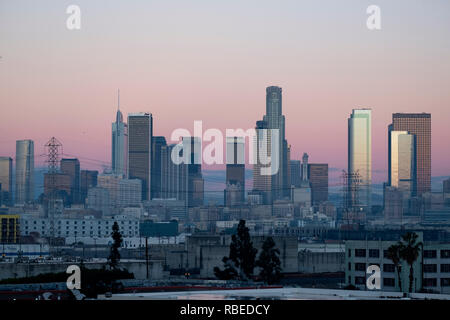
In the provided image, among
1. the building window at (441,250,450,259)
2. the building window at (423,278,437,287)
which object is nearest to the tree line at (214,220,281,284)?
the building window at (423,278,437,287)

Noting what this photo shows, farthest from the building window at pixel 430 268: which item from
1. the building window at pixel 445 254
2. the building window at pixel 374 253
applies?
the building window at pixel 374 253

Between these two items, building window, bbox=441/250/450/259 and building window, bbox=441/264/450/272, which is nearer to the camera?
building window, bbox=441/250/450/259

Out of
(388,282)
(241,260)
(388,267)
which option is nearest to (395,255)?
A: (388,282)

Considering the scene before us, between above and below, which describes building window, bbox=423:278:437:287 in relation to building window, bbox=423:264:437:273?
below

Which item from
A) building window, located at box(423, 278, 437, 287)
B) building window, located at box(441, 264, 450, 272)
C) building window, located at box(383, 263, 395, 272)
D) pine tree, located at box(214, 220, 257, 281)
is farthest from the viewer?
pine tree, located at box(214, 220, 257, 281)

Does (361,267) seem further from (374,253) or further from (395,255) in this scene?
(395,255)

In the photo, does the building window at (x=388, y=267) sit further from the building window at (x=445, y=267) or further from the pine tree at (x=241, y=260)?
the pine tree at (x=241, y=260)

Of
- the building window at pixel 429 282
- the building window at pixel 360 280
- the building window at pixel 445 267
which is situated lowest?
the building window at pixel 360 280

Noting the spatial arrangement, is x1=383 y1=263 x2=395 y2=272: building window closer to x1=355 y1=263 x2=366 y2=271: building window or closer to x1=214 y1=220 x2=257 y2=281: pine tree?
x1=355 y1=263 x2=366 y2=271: building window

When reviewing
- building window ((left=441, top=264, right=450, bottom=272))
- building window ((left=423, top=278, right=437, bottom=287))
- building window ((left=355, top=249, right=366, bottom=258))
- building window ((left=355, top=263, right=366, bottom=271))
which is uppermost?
building window ((left=355, top=249, right=366, bottom=258))

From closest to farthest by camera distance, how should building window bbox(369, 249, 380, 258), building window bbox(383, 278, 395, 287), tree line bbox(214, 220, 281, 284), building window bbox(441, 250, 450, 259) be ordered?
building window bbox(383, 278, 395, 287), building window bbox(441, 250, 450, 259), building window bbox(369, 249, 380, 258), tree line bbox(214, 220, 281, 284)

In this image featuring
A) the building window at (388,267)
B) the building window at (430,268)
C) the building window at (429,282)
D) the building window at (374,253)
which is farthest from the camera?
the building window at (374,253)

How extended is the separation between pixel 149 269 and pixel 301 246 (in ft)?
220
